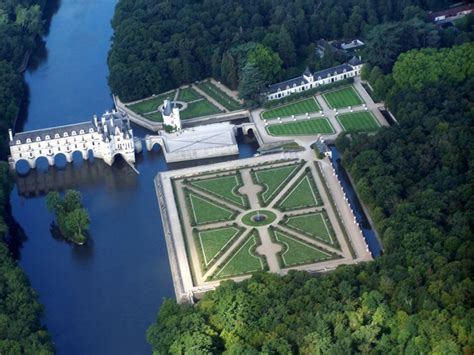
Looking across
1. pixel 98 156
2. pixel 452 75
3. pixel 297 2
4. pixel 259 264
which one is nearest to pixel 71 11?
pixel 297 2

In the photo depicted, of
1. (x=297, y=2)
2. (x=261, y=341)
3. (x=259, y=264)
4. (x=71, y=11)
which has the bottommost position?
(x=261, y=341)

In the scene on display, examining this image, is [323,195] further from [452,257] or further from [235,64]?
[235,64]

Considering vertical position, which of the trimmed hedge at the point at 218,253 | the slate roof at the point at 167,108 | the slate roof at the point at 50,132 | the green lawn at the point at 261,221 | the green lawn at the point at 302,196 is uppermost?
the slate roof at the point at 167,108

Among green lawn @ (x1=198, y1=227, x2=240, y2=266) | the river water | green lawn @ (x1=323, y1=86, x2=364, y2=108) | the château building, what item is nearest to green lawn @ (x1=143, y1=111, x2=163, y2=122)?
the river water

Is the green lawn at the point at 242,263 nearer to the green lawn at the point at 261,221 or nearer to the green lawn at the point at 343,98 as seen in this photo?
the green lawn at the point at 261,221

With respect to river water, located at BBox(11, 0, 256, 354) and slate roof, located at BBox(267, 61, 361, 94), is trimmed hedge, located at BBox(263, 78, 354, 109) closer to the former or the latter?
slate roof, located at BBox(267, 61, 361, 94)

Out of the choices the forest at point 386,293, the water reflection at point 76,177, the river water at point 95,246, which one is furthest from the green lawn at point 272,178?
the water reflection at point 76,177

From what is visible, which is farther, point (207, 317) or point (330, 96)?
point (330, 96)

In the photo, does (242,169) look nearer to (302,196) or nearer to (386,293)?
(302,196)
